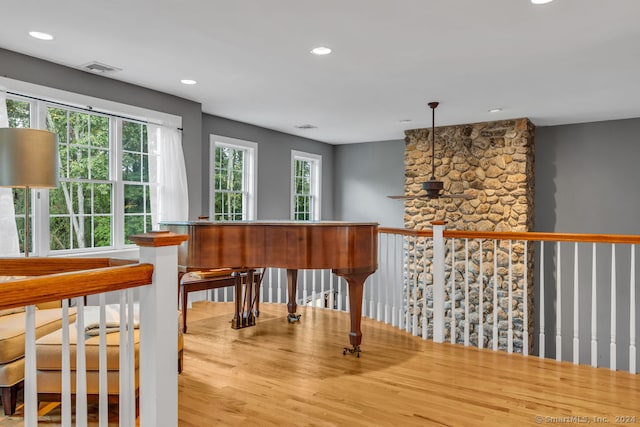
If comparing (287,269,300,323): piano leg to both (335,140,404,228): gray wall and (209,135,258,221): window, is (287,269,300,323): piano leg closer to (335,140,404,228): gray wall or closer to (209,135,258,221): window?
(209,135,258,221): window

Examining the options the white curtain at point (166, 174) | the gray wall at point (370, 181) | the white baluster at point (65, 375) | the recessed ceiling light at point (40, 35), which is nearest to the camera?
the white baluster at point (65, 375)

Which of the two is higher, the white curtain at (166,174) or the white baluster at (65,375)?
the white curtain at (166,174)

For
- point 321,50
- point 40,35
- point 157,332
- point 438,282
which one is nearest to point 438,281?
point 438,282

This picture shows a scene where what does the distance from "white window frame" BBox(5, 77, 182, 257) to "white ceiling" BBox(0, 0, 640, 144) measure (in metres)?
0.30

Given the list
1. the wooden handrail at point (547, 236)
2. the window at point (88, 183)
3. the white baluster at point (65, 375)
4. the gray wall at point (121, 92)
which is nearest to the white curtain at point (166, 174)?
the window at point (88, 183)

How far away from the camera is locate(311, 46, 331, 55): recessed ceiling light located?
11.6 ft

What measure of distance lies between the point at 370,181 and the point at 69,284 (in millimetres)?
7381

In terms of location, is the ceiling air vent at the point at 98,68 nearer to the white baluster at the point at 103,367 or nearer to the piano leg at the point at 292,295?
the piano leg at the point at 292,295

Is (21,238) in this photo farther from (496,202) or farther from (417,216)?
(496,202)

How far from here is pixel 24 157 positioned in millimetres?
2725

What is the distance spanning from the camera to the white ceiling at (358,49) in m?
2.88

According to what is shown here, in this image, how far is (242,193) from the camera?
6656mm

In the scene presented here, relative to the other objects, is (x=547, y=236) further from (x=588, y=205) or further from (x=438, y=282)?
(x=588, y=205)

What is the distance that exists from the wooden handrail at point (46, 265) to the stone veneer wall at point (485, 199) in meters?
4.65
